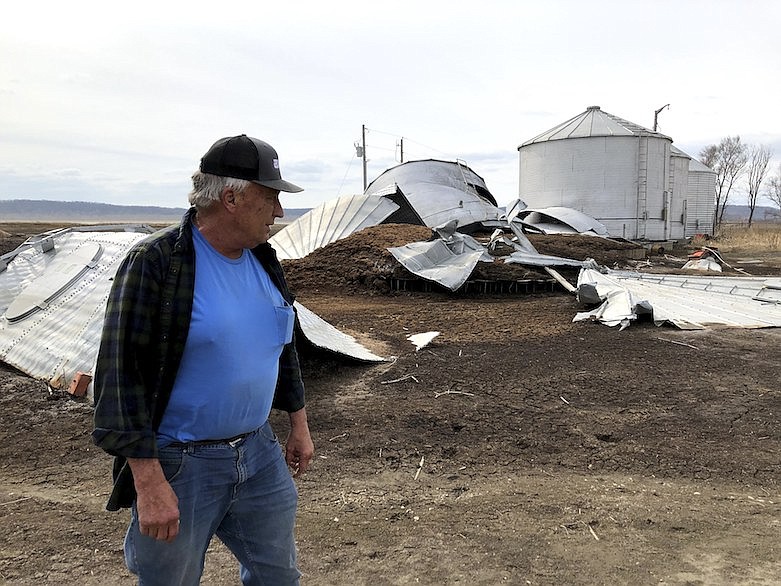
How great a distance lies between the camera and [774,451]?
456 cm

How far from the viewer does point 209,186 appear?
1.84 metres

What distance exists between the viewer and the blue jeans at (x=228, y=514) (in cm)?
176

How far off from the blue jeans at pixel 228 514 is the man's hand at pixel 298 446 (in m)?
0.16

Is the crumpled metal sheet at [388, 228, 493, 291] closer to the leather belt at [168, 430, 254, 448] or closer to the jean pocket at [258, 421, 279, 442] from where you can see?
the jean pocket at [258, 421, 279, 442]

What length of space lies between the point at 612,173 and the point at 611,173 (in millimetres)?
42

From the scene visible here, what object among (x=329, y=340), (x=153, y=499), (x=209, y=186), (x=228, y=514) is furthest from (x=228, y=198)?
(x=329, y=340)

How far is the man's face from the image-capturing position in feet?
6.08

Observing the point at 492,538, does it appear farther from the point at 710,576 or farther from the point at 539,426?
the point at 539,426

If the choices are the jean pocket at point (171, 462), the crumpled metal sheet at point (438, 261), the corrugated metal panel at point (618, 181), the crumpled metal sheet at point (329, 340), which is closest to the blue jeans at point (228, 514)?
the jean pocket at point (171, 462)

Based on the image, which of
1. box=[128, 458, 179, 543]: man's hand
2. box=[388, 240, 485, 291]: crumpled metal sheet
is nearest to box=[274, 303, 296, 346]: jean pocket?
box=[128, 458, 179, 543]: man's hand

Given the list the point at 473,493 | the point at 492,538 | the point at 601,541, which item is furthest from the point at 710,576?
the point at 473,493

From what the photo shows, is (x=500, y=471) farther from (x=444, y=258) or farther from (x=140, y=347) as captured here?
(x=444, y=258)

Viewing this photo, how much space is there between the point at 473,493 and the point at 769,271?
58.4ft

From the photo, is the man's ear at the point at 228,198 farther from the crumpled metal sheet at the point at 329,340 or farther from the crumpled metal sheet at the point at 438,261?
the crumpled metal sheet at the point at 438,261
